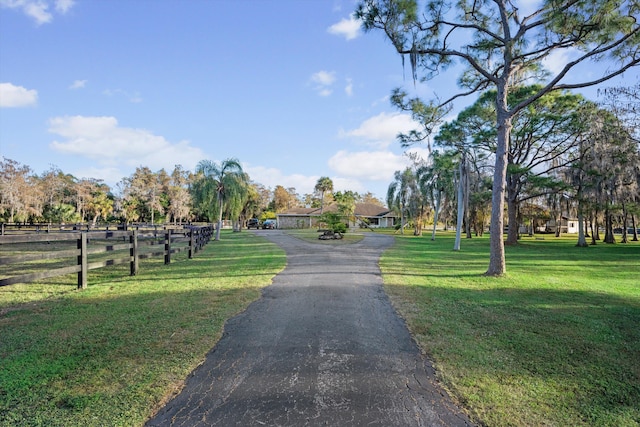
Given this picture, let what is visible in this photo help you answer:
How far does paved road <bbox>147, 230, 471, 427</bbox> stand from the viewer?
246cm

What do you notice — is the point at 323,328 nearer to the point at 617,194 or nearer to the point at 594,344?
the point at 594,344

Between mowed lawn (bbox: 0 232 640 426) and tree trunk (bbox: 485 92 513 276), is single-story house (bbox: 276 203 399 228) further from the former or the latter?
mowed lawn (bbox: 0 232 640 426)

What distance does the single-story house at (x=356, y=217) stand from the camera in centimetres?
5597

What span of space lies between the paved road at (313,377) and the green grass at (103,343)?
31cm

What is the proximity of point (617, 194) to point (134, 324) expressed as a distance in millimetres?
27335

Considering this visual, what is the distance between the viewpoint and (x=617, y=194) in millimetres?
21266

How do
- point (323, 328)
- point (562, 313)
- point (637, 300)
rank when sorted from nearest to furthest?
point (323, 328), point (562, 313), point (637, 300)

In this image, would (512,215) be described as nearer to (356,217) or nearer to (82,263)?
(82,263)

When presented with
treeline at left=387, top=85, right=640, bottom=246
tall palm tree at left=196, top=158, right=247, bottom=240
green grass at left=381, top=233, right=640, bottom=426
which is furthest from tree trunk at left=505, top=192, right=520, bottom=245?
tall palm tree at left=196, top=158, right=247, bottom=240

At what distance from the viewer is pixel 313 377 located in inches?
119

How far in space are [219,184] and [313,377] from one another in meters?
25.1

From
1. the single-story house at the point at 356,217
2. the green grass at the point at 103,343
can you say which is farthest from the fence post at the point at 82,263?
the single-story house at the point at 356,217

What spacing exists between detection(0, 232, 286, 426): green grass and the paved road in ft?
1.02

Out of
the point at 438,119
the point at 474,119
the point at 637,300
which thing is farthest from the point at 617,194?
the point at 637,300
